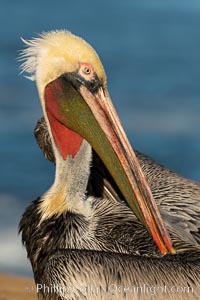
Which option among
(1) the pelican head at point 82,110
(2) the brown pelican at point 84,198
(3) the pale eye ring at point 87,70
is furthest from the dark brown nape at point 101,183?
(3) the pale eye ring at point 87,70

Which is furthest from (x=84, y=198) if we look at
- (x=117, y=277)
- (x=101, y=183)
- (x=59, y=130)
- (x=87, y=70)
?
(x=101, y=183)

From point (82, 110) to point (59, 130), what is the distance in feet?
0.97

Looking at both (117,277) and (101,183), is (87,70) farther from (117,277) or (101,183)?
(101,183)

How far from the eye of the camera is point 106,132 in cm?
852

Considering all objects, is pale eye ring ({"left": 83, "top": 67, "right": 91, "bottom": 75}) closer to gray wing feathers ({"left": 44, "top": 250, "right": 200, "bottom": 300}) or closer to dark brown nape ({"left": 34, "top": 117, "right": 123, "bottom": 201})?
gray wing feathers ({"left": 44, "top": 250, "right": 200, "bottom": 300})

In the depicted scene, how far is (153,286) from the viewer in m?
8.14

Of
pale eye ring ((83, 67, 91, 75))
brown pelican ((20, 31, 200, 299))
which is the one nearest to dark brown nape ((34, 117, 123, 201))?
brown pelican ((20, 31, 200, 299))

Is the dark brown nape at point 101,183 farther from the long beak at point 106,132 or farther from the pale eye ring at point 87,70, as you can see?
the pale eye ring at point 87,70

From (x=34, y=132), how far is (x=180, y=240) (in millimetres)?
2749

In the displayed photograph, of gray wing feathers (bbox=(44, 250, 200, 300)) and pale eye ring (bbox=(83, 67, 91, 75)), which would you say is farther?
pale eye ring (bbox=(83, 67, 91, 75))

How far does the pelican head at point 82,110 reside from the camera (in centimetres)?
Answer: 838

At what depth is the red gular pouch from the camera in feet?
28.1

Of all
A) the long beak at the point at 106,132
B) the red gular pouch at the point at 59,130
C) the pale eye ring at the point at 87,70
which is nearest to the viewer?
the pale eye ring at the point at 87,70

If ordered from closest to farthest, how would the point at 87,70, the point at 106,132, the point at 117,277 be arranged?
the point at 117,277
the point at 87,70
the point at 106,132
